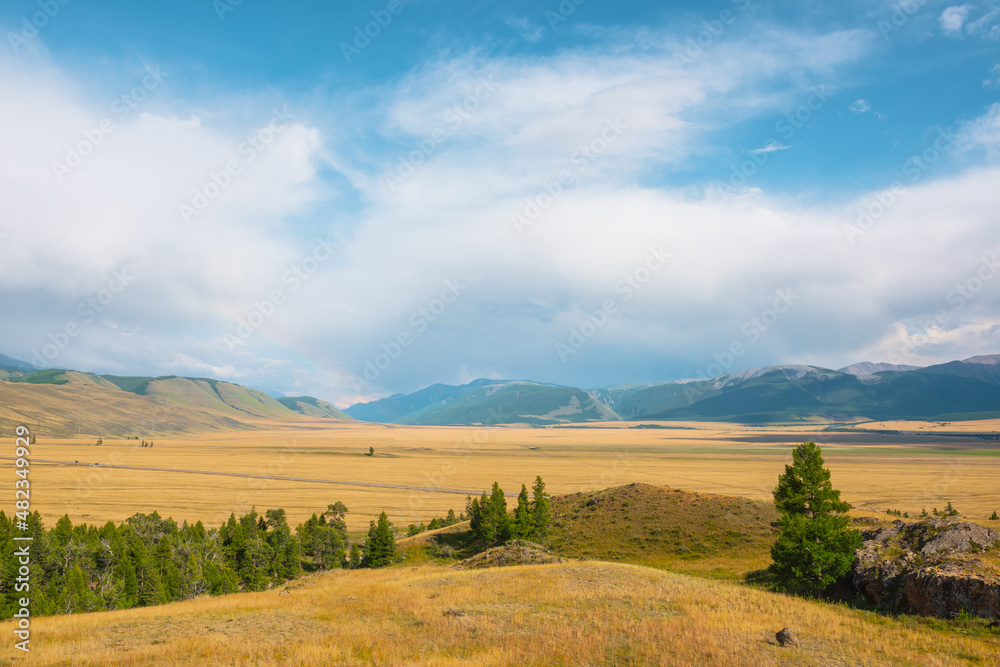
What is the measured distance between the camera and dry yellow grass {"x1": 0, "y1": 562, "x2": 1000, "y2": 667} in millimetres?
15648

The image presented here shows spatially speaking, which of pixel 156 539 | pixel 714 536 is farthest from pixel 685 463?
pixel 156 539

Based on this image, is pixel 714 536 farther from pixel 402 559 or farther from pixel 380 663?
pixel 380 663

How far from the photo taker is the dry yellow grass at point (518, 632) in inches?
616

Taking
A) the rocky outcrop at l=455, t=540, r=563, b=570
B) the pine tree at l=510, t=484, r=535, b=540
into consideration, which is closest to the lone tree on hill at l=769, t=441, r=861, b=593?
the rocky outcrop at l=455, t=540, r=563, b=570

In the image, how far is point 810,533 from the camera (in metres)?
29.8

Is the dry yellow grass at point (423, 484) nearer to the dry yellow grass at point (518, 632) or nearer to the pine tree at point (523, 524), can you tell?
the pine tree at point (523, 524)

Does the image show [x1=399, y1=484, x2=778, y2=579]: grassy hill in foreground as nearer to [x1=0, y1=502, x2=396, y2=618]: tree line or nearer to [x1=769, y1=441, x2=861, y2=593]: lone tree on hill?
[x1=0, y1=502, x2=396, y2=618]: tree line

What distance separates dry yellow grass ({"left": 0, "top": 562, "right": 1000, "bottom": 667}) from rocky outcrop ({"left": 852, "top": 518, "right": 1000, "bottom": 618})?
1.96 metres

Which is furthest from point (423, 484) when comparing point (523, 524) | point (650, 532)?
point (650, 532)

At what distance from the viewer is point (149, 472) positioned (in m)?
169

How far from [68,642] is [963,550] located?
3630 centimetres

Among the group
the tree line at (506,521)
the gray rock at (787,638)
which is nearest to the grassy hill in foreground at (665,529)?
the tree line at (506,521)

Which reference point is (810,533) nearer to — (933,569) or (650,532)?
(933,569)

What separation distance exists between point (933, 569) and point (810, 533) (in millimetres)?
8323
